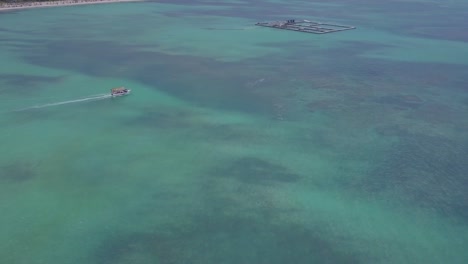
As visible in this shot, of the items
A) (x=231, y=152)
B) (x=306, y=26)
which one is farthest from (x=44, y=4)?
(x=231, y=152)

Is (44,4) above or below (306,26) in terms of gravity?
above

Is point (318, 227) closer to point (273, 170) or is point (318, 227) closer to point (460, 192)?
point (273, 170)

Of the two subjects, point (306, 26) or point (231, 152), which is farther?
point (306, 26)

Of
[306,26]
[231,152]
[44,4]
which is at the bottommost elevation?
[231,152]

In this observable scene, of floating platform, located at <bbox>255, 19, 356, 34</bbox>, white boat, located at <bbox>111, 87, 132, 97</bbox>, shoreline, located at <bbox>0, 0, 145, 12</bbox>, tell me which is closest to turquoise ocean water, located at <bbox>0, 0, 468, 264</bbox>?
white boat, located at <bbox>111, 87, 132, 97</bbox>

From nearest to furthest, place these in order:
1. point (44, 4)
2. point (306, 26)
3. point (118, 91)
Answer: point (118, 91), point (306, 26), point (44, 4)

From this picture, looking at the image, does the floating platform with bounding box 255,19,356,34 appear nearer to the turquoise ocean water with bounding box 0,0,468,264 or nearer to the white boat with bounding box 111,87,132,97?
the turquoise ocean water with bounding box 0,0,468,264

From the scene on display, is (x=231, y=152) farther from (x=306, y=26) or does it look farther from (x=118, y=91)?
(x=306, y=26)

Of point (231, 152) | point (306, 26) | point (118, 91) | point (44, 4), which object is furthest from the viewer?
point (44, 4)
